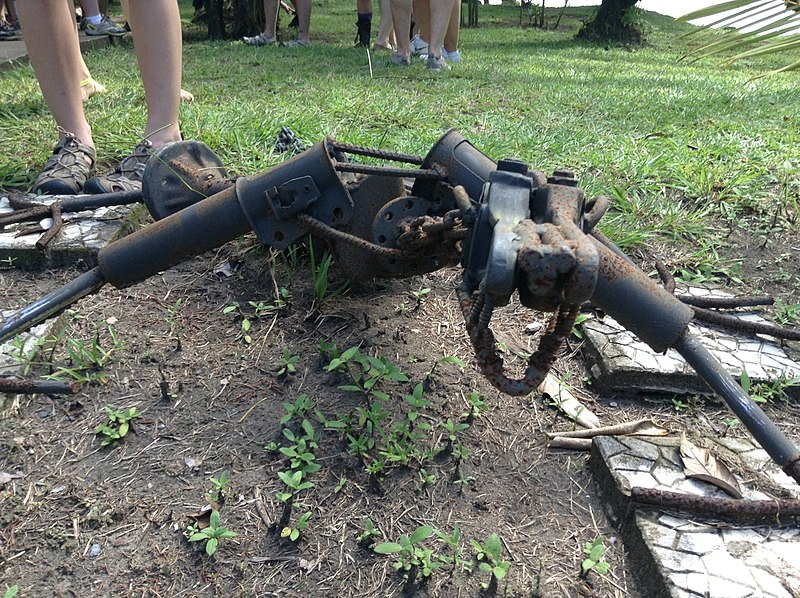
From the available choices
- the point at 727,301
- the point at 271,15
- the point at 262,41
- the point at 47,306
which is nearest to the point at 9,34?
the point at 262,41

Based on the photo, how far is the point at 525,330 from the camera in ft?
6.23

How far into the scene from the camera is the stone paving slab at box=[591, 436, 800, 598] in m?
1.17

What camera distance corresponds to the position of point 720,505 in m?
1.29

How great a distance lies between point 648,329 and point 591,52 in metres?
8.14

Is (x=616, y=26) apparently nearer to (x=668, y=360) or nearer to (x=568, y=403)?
(x=668, y=360)

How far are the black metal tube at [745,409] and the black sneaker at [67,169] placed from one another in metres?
2.16

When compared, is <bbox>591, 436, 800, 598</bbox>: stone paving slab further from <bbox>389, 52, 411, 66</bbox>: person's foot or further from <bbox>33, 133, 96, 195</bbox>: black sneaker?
<bbox>389, 52, 411, 66</bbox>: person's foot

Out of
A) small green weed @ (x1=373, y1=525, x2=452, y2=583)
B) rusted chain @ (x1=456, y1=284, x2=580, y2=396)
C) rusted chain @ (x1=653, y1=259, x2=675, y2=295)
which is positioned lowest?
small green weed @ (x1=373, y1=525, x2=452, y2=583)

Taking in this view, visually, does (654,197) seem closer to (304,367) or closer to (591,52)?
(304,367)

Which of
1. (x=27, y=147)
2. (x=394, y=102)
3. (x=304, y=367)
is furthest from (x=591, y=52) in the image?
(x=304, y=367)

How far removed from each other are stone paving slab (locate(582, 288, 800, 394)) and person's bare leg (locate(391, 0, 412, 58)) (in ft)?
14.2

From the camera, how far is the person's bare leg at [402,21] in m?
5.39

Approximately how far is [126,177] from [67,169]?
21 centimetres

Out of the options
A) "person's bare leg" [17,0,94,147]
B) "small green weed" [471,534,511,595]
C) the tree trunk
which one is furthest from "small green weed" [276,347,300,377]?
the tree trunk
